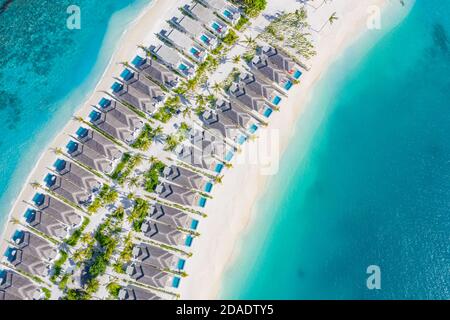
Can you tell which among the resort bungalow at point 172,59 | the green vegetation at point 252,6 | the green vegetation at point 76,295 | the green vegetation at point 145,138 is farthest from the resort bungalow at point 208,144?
the green vegetation at point 76,295

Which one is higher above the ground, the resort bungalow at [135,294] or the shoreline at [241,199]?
the shoreline at [241,199]

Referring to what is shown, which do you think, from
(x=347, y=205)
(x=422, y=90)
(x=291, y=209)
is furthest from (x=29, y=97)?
(x=422, y=90)

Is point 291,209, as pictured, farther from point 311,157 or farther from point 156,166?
point 156,166

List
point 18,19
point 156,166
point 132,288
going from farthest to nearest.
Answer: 1. point 18,19
2. point 156,166
3. point 132,288

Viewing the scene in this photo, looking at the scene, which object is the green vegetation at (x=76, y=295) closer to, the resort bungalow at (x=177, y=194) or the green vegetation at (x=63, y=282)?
the green vegetation at (x=63, y=282)

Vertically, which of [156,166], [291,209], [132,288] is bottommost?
[132,288]

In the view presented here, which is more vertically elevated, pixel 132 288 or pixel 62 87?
pixel 62 87
